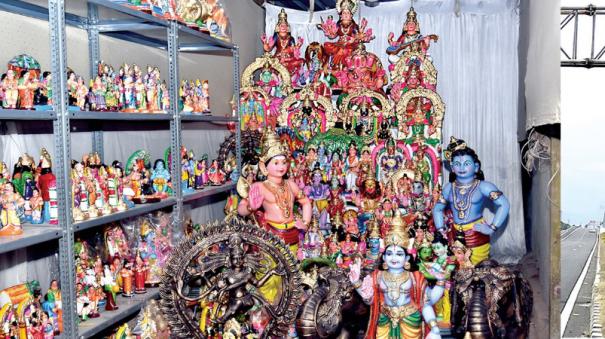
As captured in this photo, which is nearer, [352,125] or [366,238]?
[366,238]

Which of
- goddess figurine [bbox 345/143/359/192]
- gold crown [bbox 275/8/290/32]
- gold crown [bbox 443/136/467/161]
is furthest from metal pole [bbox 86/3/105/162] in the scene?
gold crown [bbox 275/8/290/32]

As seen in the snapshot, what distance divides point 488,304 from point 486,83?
412cm

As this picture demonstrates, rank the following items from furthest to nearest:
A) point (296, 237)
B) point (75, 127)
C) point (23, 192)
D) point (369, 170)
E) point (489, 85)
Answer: point (489, 85) → point (369, 170) → point (296, 237) → point (75, 127) → point (23, 192)

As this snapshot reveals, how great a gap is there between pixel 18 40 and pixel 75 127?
75 cm

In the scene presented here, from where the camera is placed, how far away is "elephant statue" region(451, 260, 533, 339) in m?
3.62

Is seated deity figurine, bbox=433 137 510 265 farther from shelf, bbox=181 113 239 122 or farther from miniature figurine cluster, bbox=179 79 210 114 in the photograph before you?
miniature figurine cluster, bbox=179 79 210 114

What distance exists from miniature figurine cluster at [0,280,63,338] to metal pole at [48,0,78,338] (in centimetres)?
7

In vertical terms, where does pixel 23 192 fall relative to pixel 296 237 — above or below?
above

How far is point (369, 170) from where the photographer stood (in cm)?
641

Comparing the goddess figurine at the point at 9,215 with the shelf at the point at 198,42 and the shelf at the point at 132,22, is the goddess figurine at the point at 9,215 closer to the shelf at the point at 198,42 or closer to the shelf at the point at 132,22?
the shelf at the point at 132,22

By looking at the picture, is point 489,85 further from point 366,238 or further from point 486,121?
point 366,238

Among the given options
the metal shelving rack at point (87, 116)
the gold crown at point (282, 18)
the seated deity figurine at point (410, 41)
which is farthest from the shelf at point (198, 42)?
the seated deity figurine at point (410, 41)

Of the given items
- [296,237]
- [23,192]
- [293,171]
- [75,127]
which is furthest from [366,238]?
[23,192]

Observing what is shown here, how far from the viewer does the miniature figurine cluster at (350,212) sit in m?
3.30
